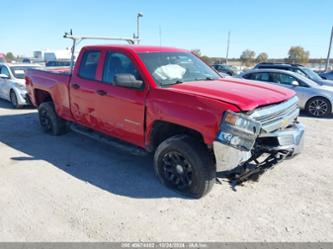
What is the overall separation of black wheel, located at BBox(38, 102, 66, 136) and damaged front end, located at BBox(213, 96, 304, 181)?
4.11m

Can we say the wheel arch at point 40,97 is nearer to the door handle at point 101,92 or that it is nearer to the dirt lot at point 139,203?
the dirt lot at point 139,203

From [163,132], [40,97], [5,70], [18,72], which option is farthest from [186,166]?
[5,70]

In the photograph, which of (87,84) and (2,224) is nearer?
(2,224)

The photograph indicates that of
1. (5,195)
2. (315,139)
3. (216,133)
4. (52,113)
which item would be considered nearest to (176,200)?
(216,133)

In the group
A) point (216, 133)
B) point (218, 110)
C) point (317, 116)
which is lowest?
point (317, 116)

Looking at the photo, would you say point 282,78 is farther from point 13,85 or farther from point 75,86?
point 13,85

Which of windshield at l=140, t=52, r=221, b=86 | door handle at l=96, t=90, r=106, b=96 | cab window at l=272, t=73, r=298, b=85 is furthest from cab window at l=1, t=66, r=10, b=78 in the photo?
cab window at l=272, t=73, r=298, b=85

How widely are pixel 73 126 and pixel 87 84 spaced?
117 centimetres

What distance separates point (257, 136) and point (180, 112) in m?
0.95

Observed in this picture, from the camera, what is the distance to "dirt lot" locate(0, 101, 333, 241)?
3.03 metres

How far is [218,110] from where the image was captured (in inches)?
126

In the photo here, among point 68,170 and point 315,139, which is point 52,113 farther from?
point 315,139

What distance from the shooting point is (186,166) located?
12.1 ft

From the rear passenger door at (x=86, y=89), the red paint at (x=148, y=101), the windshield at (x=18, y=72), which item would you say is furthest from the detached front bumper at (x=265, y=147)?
the windshield at (x=18, y=72)
